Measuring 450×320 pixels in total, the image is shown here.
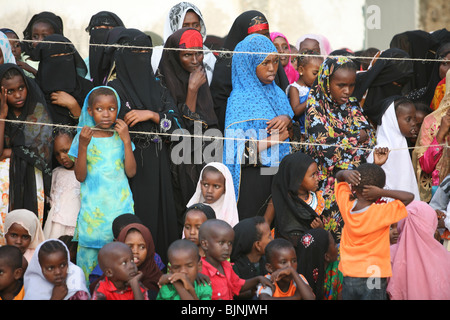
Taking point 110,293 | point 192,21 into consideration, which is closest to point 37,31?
point 192,21

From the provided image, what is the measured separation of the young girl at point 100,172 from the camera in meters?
6.00

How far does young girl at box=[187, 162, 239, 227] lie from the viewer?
632 cm

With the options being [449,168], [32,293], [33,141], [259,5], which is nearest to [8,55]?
[33,141]

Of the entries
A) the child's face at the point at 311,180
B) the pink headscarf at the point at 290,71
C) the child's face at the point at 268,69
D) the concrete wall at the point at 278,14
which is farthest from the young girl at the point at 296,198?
the concrete wall at the point at 278,14

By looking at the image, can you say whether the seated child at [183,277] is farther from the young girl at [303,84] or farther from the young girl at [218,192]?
the young girl at [303,84]

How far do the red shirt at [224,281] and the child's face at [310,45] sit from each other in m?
3.10

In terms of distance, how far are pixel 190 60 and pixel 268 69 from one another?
66 cm

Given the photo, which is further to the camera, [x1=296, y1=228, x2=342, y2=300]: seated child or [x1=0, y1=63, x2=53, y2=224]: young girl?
[x1=0, y1=63, x2=53, y2=224]: young girl

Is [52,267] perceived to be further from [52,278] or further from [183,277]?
[183,277]

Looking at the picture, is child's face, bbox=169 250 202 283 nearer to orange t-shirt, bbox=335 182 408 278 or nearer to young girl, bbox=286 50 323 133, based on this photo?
orange t-shirt, bbox=335 182 408 278

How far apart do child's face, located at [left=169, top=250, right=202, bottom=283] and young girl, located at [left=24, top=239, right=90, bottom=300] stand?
2.22ft

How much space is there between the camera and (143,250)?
225 inches

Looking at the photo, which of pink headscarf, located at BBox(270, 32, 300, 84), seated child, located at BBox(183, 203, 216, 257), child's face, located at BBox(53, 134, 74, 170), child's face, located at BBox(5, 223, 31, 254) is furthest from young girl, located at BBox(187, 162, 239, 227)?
pink headscarf, located at BBox(270, 32, 300, 84)
